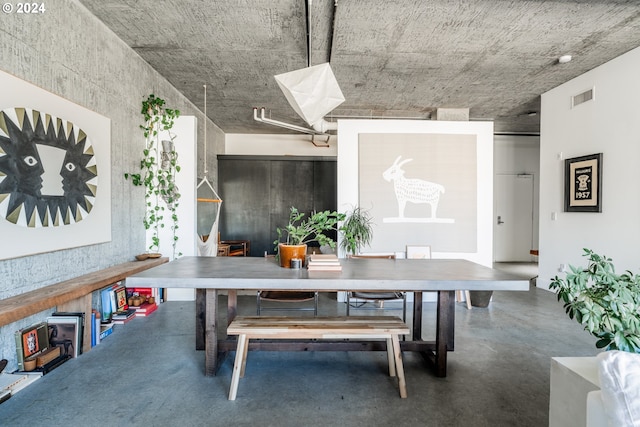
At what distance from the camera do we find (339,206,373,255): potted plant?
4207 mm

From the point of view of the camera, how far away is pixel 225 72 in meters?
4.02

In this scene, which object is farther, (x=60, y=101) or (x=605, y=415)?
(x=60, y=101)

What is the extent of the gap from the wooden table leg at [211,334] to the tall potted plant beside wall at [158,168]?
2126mm

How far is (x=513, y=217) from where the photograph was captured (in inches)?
294

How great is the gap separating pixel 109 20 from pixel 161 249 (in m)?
2.56

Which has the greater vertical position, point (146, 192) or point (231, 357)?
point (146, 192)

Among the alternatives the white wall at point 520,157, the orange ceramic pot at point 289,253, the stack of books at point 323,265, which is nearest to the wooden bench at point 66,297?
the orange ceramic pot at point 289,253

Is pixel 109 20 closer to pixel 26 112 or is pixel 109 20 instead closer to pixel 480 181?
pixel 26 112

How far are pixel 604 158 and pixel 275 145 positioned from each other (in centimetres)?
591

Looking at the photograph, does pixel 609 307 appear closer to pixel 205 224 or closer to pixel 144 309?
pixel 144 309

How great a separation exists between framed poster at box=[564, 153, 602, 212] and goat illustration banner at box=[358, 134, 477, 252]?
1254 millimetres

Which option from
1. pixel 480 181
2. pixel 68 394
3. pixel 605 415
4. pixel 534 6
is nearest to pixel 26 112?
pixel 68 394

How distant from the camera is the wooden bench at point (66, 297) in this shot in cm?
186

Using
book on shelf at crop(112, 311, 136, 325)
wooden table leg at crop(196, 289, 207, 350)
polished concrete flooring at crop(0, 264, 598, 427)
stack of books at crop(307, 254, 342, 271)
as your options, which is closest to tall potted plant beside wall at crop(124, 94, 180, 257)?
book on shelf at crop(112, 311, 136, 325)
